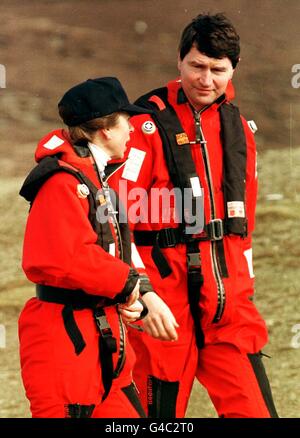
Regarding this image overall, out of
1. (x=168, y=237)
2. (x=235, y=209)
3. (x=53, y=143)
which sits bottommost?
(x=168, y=237)

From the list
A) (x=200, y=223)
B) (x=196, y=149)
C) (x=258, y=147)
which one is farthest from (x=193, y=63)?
(x=258, y=147)

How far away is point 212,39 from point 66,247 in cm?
137

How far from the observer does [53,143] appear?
453cm

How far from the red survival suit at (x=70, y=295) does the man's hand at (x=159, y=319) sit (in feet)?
0.51

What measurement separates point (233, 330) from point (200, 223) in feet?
1.64

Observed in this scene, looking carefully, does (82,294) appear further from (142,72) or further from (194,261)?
(142,72)

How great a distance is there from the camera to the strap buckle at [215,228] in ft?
17.0

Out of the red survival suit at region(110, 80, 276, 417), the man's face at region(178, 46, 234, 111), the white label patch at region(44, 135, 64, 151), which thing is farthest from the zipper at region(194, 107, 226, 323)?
the white label patch at region(44, 135, 64, 151)

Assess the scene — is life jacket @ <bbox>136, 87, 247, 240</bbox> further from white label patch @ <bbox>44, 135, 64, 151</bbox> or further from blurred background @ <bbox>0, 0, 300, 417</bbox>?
blurred background @ <bbox>0, 0, 300, 417</bbox>

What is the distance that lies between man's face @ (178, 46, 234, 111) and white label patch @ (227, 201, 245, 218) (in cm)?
46

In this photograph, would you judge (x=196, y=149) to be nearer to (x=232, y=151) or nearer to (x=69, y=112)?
(x=232, y=151)

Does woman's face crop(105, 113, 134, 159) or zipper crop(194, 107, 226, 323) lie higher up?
woman's face crop(105, 113, 134, 159)

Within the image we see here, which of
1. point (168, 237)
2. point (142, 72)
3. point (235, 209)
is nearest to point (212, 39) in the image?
point (235, 209)

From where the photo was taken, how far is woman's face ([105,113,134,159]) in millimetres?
4562
